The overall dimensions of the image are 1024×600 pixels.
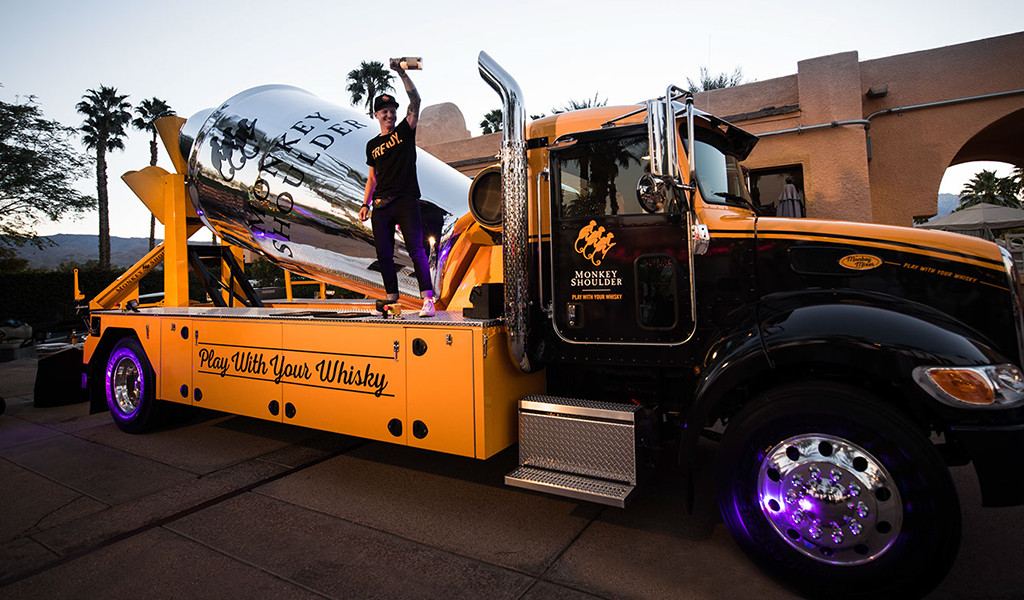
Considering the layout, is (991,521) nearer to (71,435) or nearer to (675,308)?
(675,308)

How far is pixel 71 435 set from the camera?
566cm

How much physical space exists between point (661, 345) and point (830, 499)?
1.13 metres

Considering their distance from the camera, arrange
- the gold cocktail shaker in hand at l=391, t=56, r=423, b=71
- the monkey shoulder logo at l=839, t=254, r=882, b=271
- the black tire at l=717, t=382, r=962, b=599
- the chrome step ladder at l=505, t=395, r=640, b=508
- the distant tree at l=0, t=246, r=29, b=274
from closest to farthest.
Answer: the black tire at l=717, t=382, r=962, b=599
the monkey shoulder logo at l=839, t=254, r=882, b=271
the chrome step ladder at l=505, t=395, r=640, b=508
the gold cocktail shaker in hand at l=391, t=56, r=423, b=71
the distant tree at l=0, t=246, r=29, b=274

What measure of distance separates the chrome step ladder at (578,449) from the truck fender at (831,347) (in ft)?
1.16

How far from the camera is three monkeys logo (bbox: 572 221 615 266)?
3.39 metres

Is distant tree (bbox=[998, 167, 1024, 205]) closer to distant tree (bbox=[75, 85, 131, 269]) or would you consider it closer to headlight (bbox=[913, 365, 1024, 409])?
headlight (bbox=[913, 365, 1024, 409])

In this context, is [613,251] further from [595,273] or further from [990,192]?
[990,192]

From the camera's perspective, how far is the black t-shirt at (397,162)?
4.78 m

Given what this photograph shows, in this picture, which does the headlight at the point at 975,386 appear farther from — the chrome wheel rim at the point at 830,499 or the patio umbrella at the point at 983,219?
the patio umbrella at the point at 983,219

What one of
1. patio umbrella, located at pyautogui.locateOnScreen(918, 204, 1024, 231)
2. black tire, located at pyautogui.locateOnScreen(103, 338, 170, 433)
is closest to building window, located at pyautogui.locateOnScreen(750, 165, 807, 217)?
patio umbrella, located at pyautogui.locateOnScreen(918, 204, 1024, 231)

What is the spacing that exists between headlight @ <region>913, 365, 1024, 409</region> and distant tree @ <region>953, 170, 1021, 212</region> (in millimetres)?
34484

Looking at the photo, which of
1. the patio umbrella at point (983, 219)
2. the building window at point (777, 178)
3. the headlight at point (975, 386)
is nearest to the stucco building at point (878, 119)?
the building window at point (777, 178)

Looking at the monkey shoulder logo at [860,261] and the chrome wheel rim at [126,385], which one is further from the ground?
the monkey shoulder logo at [860,261]

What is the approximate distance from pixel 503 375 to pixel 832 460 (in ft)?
5.89
